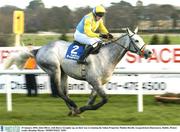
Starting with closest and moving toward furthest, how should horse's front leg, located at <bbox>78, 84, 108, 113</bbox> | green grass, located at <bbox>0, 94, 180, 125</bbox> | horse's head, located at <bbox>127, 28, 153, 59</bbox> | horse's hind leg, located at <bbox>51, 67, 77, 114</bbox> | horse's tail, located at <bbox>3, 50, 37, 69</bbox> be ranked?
1. green grass, located at <bbox>0, 94, 180, 125</bbox>
2. horse's front leg, located at <bbox>78, 84, 108, 113</bbox>
3. horse's head, located at <bbox>127, 28, 153, 59</bbox>
4. horse's hind leg, located at <bbox>51, 67, 77, 114</bbox>
5. horse's tail, located at <bbox>3, 50, 37, 69</bbox>

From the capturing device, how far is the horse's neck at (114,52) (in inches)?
343

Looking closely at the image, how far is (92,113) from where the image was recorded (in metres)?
9.15

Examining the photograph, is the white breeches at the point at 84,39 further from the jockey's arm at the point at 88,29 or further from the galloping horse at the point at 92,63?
the galloping horse at the point at 92,63

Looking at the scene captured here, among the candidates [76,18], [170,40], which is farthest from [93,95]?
[76,18]

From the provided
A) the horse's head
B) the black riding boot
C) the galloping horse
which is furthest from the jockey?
the horse's head

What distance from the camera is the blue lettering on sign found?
8.69 metres

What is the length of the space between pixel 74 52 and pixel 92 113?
1165 millimetres

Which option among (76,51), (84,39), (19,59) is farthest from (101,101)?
(19,59)

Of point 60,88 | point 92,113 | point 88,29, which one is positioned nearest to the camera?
point 88,29

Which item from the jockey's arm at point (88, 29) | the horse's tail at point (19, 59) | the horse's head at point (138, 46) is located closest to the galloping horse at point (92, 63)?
the horse's head at point (138, 46)

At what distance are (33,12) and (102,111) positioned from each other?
1357 cm

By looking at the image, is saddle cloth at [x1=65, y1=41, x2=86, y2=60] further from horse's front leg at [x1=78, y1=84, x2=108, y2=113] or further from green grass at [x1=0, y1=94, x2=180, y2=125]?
green grass at [x1=0, y1=94, x2=180, y2=125]

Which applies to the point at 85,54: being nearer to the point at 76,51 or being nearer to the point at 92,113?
the point at 76,51

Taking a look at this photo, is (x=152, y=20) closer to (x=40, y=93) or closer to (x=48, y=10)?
(x=48, y=10)
